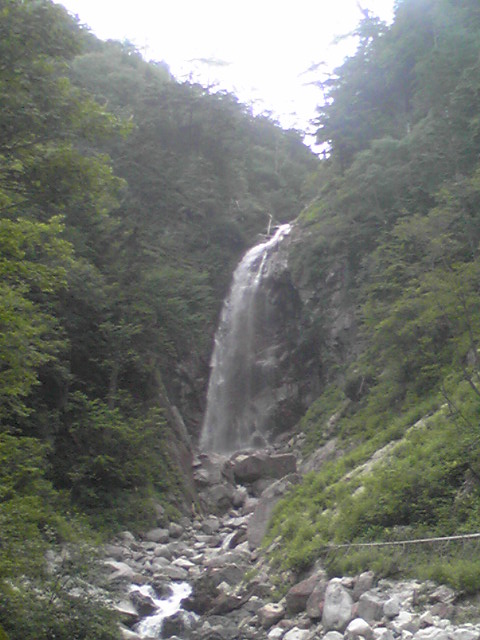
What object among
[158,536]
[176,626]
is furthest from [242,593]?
[158,536]

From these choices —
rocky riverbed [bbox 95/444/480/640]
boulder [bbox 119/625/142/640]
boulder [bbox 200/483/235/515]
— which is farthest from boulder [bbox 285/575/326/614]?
boulder [bbox 200/483/235/515]

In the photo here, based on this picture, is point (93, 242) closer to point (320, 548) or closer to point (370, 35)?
point (320, 548)

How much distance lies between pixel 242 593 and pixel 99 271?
10.9m

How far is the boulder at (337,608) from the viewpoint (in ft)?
24.1

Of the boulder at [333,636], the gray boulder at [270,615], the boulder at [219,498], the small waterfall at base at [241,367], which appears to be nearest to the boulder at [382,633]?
the boulder at [333,636]

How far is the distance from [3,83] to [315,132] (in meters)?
19.5

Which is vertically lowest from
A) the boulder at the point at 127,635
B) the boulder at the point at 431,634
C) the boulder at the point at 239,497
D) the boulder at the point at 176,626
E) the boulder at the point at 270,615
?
the boulder at the point at 176,626

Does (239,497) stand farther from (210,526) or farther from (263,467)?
(210,526)

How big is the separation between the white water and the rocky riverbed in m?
0.02

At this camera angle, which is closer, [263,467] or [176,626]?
[176,626]

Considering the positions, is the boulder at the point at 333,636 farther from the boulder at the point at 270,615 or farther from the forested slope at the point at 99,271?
the forested slope at the point at 99,271

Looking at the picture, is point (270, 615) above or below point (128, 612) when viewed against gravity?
below

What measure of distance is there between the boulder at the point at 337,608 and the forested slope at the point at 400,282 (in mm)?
617

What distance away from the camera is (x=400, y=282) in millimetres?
17344
